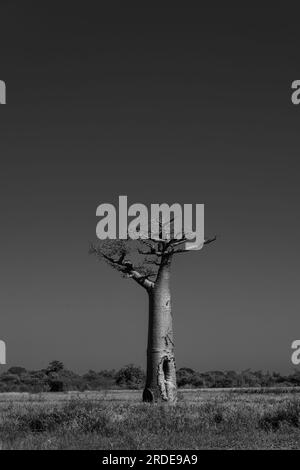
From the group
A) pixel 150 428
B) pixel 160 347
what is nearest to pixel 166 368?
pixel 160 347

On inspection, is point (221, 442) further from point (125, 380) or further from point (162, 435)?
point (125, 380)

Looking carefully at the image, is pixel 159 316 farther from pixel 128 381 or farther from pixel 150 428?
pixel 128 381

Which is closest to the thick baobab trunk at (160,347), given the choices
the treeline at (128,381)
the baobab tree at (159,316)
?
the baobab tree at (159,316)

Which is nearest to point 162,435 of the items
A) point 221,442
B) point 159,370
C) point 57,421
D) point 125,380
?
point 221,442

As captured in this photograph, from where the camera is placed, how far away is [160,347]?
82.7 ft

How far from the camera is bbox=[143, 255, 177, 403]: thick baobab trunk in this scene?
25094 millimetres

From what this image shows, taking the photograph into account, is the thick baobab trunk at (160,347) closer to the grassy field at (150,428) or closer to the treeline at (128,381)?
the grassy field at (150,428)

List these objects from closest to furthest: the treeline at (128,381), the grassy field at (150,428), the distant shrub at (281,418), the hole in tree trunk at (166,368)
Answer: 1. the grassy field at (150,428)
2. the distant shrub at (281,418)
3. the hole in tree trunk at (166,368)
4. the treeline at (128,381)

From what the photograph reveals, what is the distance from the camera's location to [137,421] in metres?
15.0

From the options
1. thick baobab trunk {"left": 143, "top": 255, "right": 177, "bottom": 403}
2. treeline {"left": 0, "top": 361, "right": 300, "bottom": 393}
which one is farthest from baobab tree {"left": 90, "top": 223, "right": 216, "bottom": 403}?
treeline {"left": 0, "top": 361, "right": 300, "bottom": 393}

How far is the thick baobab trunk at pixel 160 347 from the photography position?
2509 cm

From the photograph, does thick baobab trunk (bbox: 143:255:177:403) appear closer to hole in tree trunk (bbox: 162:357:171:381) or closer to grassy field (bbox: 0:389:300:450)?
hole in tree trunk (bbox: 162:357:171:381)

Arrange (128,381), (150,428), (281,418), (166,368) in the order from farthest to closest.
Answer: (128,381), (166,368), (281,418), (150,428)
